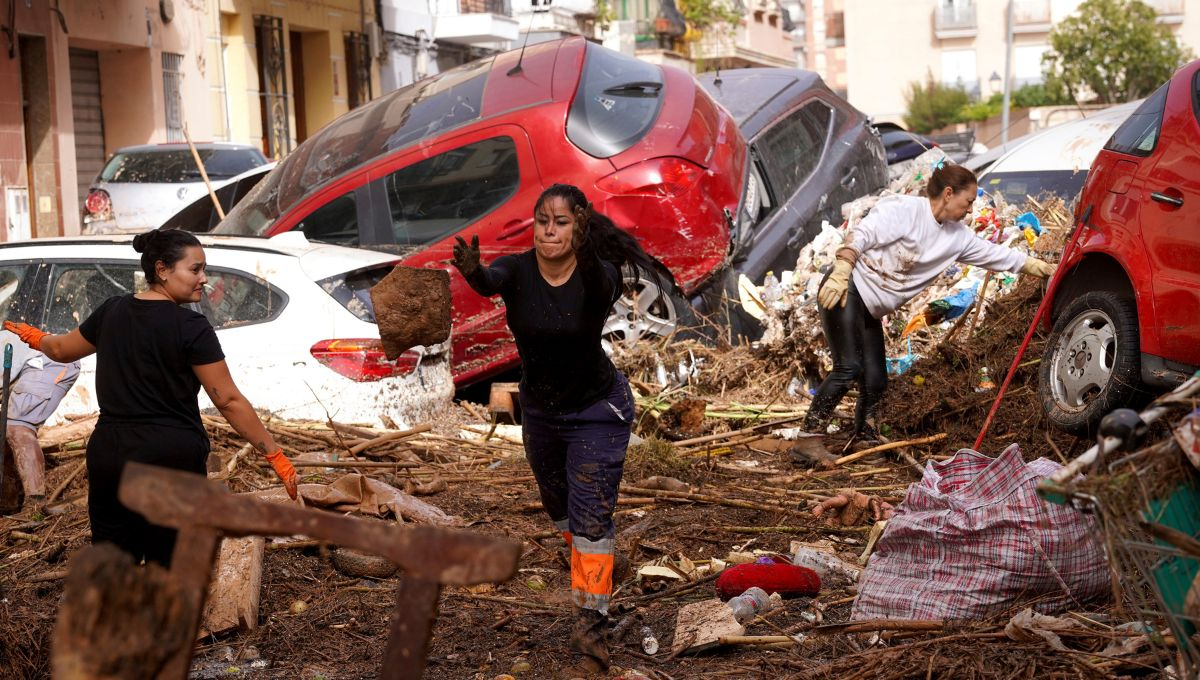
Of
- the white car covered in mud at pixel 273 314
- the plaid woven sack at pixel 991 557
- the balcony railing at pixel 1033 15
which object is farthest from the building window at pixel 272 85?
the balcony railing at pixel 1033 15

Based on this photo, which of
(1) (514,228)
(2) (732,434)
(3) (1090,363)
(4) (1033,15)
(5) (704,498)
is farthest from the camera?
(4) (1033,15)

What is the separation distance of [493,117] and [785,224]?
257 centimetres

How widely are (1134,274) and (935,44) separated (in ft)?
231

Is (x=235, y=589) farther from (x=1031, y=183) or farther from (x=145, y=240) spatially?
(x=1031, y=183)

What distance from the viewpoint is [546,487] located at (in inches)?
207

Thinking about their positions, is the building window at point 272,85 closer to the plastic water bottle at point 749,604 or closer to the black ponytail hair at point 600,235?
the black ponytail hair at point 600,235

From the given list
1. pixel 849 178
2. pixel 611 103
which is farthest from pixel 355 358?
pixel 849 178

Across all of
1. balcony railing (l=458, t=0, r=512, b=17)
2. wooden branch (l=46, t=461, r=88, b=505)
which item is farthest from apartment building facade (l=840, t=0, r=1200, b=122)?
wooden branch (l=46, t=461, r=88, b=505)

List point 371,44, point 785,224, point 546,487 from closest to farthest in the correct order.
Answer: point 546,487 < point 785,224 < point 371,44

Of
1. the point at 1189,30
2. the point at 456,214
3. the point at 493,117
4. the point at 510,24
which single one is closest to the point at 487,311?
the point at 456,214

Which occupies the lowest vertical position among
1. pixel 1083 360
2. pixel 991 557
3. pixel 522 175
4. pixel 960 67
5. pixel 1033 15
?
pixel 991 557

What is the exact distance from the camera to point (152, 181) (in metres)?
17.0

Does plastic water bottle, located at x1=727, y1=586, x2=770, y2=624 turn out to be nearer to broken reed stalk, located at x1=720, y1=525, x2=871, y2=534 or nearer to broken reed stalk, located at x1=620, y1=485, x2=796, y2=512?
broken reed stalk, located at x1=720, y1=525, x2=871, y2=534

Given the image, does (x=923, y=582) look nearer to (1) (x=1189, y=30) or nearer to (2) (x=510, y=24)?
(2) (x=510, y=24)
